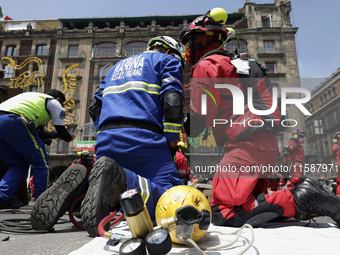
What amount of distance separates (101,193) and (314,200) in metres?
1.55

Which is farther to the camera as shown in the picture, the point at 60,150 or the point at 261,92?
the point at 60,150

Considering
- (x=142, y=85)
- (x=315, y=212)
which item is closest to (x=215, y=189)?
(x=315, y=212)

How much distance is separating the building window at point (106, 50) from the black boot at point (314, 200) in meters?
26.2

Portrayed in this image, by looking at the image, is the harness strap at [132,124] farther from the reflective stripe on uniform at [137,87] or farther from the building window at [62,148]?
the building window at [62,148]

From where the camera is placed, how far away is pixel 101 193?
5.16 feet

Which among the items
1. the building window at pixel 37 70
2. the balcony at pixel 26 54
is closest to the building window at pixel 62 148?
the building window at pixel 37 70

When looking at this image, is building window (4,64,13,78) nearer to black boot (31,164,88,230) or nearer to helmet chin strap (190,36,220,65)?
helmet chin strap (190,36,220,65)

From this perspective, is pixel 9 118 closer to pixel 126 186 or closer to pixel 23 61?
pixel 126 186

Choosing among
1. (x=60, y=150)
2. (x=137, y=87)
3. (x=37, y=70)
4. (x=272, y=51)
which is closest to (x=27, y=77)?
(x=37, y=70)

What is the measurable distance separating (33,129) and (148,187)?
2.19m

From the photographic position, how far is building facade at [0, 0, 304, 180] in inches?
961

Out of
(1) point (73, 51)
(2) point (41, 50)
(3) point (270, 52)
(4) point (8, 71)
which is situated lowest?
(4) point (8, 71)

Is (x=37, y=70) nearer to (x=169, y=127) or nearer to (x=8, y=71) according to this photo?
(x=8, y=71)

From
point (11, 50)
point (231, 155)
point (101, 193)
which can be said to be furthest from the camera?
point (11, 50)
